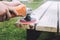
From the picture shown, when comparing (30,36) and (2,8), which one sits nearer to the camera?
(30,36)

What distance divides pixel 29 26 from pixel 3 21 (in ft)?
2.95

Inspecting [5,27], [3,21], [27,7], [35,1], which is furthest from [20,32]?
[35,1]

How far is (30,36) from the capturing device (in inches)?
53.2

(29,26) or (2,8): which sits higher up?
(2,8)

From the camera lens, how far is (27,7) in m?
2.24

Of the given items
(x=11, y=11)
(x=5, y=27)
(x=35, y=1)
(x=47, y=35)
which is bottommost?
(x=47, y=35)

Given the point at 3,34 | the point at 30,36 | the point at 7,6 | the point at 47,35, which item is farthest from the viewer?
the point at 7,6

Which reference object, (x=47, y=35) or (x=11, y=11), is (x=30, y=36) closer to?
(x=47, y=35)

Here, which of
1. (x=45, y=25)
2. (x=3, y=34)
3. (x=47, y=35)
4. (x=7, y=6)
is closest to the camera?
(x=45, y=25)

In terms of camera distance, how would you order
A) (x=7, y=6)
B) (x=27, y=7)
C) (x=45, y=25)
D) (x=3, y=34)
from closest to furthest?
(x=45, y=25) < (x=3, y=34) < (x=7, y=6) < (x=27, y=7)

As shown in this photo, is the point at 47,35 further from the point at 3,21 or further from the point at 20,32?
the point at 3,21

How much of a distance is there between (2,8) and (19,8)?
257mm

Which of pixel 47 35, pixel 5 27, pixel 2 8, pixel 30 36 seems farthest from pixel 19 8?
pixel 30 36

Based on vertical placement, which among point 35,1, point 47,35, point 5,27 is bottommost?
point 47,35
